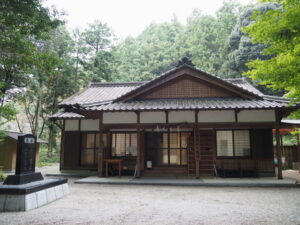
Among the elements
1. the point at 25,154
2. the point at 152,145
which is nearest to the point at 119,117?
the point at 152,145

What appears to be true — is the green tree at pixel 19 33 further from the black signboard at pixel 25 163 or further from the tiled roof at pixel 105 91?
the tiled roof at pixel 105 91

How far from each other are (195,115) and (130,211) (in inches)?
237

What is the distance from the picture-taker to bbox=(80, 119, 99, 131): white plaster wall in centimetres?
1343

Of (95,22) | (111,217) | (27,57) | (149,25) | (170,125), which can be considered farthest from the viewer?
(149,25)

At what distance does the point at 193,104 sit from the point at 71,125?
7.83 m

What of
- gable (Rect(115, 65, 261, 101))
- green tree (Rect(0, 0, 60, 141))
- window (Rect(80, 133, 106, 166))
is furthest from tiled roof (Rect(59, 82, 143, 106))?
green tree (Rect(0, 0, 60, 141))

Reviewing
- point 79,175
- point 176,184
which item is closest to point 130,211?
point 176,184

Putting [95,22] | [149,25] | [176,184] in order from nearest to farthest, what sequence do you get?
1. [176,184]
2. [95,22]
3. [149,25]

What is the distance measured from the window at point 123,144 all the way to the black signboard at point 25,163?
546cm

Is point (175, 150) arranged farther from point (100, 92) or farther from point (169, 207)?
point (100, 92)

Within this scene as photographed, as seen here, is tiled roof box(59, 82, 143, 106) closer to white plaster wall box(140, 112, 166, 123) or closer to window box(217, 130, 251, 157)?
white plaster wall box(140, 112, 166, 123)

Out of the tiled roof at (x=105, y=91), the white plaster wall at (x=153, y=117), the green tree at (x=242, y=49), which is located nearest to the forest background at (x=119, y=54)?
the green tree at (x=242, y=49)

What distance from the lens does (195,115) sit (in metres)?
10.4

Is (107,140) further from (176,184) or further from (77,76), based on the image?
(77,76)
